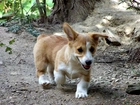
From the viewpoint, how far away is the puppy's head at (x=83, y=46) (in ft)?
15.7

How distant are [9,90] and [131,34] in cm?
403

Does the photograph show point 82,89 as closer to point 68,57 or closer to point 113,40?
point 68,57

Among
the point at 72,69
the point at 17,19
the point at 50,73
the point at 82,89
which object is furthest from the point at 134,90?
the point at 17,19

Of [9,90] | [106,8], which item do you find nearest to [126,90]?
[9,90]

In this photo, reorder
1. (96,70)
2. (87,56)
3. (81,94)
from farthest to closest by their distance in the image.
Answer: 1. (96,70)
2. (81,94)
3. (87,56)

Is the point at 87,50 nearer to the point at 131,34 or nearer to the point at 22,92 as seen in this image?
the point at 22,92

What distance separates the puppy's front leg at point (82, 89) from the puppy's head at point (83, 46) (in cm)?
30

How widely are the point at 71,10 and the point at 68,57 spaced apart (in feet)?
18.3

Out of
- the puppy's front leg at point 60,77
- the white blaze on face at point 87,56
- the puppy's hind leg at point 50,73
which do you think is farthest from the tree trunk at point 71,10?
the white blaze on face at point 87,56

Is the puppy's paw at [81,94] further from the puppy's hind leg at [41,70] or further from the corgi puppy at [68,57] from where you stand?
the puppy's hind leg at [41,70]

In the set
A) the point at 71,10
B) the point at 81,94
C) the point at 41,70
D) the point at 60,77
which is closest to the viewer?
the point at 81,94

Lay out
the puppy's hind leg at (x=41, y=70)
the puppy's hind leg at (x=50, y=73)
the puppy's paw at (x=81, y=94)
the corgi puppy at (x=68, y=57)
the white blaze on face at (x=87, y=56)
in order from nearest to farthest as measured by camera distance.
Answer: the white blaze on face at (x=87, y=56)
the corgi puppy at (x=68, y=57)
the puppy's paw at (x=81, y=94)
the puppy's hind leg at (x=41, y=70)
the puppy's hind leg at (x=50, y=73)

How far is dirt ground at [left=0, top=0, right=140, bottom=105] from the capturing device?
513 cm

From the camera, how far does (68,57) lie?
5102mm
